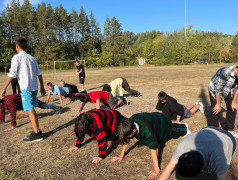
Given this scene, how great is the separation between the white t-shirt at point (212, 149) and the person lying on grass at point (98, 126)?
57.1 inches

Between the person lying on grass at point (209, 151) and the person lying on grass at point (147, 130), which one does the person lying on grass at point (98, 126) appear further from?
the person lying on grass at point (209, 151)

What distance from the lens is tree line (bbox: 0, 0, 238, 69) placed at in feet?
166

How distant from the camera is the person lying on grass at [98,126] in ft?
9.67

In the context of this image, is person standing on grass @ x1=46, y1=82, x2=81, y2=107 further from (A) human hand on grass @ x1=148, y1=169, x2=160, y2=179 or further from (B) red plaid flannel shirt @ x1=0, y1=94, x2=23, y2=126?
(A) human hand on grass @ x1=148, y1=169, x2=160, y2=179

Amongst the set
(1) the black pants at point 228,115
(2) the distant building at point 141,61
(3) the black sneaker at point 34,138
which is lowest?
(3) the black sneaker at point 34,138

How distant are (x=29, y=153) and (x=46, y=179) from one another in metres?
1.05

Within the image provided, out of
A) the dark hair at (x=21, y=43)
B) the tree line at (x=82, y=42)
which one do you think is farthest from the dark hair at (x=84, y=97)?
the tree line at (x=82, y=42)

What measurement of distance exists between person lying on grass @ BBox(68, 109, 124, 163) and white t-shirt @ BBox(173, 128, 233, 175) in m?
1.45

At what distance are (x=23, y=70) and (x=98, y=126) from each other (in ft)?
6.64

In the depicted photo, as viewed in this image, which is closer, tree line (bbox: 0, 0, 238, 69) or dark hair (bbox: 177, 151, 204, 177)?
dark hair (bbox: 177, 151, 204, 177)

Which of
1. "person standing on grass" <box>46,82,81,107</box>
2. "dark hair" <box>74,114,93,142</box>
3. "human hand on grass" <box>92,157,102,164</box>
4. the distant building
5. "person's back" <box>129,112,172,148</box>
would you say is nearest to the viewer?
"person's back" <box>129,112,172,148</box>

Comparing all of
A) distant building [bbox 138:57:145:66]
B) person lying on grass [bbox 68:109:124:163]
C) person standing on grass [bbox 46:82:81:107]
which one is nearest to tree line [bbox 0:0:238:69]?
distant building [bbox 138:57:145:66]

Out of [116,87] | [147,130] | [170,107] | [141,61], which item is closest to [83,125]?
[147,130]

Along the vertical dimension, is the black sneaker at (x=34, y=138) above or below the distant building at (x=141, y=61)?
below
